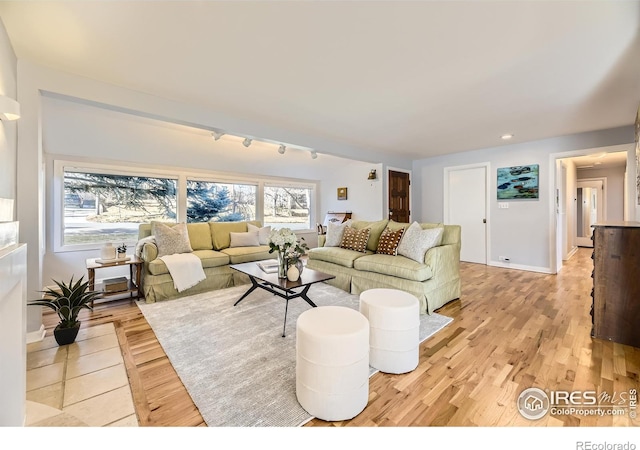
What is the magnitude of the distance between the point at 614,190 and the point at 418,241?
7.23 metres

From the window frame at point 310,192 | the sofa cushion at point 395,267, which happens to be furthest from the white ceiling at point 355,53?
the window frame at point 310,192

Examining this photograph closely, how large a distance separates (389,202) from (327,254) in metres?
2.54

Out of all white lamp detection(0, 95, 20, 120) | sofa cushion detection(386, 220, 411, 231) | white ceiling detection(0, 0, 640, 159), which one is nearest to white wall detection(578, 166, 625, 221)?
white ceiling detection(0, 0, 640, 159)

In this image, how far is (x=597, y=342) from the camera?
2160 mm

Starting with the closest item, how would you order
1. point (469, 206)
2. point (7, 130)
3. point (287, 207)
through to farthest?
point (7, 130) → point (469, 206) → point (287, 207)

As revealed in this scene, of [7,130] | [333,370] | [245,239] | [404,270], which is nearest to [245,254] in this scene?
[245,239]

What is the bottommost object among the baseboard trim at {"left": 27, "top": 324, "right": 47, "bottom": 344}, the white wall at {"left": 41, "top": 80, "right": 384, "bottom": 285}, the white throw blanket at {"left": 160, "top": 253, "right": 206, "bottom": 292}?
the baseboard trim at {"left": 27, "top": 324, "right": 47, "bottom": 344}

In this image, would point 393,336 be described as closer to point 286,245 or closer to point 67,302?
point 286,245

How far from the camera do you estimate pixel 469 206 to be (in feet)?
17.5

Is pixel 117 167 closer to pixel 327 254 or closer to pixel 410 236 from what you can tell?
pixel 327 254

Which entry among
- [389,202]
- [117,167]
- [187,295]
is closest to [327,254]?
[187,295]

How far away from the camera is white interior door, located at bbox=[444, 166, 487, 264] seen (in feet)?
16.9

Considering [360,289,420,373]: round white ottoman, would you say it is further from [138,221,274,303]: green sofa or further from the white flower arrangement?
[138,221,274,303]: green sofa

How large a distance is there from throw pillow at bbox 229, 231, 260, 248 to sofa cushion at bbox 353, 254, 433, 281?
196cm
